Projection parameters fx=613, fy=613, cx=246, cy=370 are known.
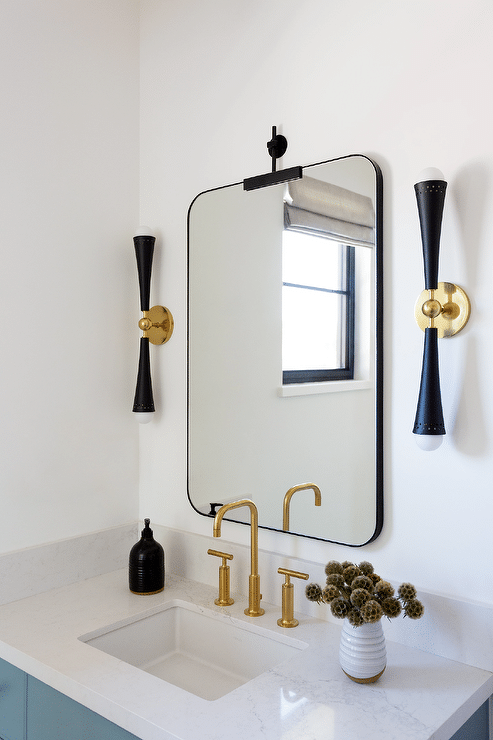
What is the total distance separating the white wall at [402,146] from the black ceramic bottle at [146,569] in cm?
16

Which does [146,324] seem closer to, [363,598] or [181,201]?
[181,201]

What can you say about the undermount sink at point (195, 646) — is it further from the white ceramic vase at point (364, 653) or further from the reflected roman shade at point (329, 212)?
the reflected roman shade at point (329, 212)

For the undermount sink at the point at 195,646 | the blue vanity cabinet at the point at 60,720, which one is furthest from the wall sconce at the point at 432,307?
the blue vanity cabinet at the point at 60,720

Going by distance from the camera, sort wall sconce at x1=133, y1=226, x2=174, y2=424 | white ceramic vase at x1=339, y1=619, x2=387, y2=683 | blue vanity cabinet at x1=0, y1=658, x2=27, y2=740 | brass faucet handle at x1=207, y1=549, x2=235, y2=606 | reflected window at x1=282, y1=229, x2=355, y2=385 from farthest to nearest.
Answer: wall sconce at x1=133, y1=226, x2=174, y2=424 < brass faucet handle at x1=207, y1=549, x2=235, y2=606 < reflected window at x1=282, y1=229, x2=355, y2=385 < blue vanity cabinet at x1=0, y1=658, x2=27, y2=740 < white ceramic vase at x1=339, y1=619, x2=387, y2=683

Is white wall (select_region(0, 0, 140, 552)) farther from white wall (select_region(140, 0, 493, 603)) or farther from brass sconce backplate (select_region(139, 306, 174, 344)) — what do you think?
white wall (select_region(140, 0, 493, 603))

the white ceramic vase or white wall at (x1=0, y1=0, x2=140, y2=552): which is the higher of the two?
white wall at (x1=0, y1=0, x2=140, y2=552)

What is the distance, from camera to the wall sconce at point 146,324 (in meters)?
1.74

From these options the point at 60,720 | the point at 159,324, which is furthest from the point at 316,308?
the point at 60,720

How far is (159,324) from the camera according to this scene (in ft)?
5.82

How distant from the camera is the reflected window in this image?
137 cm

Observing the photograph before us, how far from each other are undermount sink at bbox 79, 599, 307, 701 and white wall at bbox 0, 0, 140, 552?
1.13 feet

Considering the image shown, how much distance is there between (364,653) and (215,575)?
0.59 meters

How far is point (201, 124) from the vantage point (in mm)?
1679

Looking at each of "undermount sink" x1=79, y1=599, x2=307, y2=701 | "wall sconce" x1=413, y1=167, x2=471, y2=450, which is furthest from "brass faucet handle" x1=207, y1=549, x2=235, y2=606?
"wall sconce" x1=413, y1=167, x2=471, y2=450
